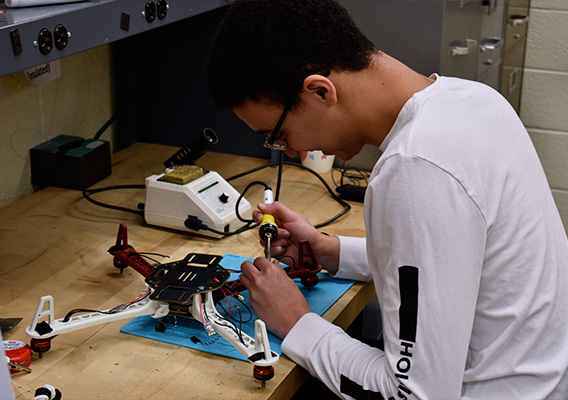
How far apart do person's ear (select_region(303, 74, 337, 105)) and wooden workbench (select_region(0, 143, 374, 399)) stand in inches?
15.5

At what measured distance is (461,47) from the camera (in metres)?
1.67

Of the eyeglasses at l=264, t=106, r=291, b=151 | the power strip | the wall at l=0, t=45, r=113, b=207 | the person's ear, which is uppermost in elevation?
the power strip

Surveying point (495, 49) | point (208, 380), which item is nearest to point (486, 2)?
point (495, 49)

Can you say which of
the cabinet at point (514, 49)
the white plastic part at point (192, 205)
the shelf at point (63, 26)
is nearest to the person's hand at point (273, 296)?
the white plastic part at point (192, 205)

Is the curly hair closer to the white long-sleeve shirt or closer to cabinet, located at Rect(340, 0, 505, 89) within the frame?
the white long-sleeve shirt

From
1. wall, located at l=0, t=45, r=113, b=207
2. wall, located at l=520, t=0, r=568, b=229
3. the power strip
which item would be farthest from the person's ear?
wall, located at l=520, t=0, r=568, b=229

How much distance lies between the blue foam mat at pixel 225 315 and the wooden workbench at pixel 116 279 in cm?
1

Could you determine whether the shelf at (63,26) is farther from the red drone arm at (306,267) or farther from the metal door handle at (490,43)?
the metal door handle at (490,43)

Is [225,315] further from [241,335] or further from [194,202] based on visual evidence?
[194,202]

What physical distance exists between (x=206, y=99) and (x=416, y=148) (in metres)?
1.13

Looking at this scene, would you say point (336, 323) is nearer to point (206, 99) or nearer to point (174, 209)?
point (174, 209)

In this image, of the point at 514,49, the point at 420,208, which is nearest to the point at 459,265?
the point at 420,208

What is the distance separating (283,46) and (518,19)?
4.88ft

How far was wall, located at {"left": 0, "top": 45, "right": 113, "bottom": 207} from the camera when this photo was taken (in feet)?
5.20
